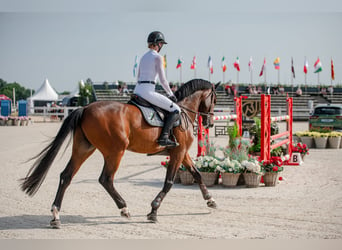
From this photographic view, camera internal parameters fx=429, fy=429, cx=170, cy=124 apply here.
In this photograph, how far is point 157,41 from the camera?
616 cm

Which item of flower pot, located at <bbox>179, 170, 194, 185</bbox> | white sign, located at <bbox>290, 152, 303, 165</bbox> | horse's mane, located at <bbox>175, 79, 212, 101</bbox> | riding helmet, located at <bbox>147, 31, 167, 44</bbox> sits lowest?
flower pot, located at <bbox>179, 170, 194, 185</bbox>

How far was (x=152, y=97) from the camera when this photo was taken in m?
6.13

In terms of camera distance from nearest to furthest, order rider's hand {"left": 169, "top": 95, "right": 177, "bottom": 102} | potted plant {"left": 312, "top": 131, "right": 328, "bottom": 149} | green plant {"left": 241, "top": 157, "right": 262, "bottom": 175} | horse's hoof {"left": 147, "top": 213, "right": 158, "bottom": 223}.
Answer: horse's hoof {"left": 147, "top": 213, "right": 158, "bottom": 223}, rider's hand {"left": 169, "top": 95, "right": 177, "bottom": 102}, green plant {"left": 241, "top": 157, "right": 262, "bottom": 175}, potted plant {"left": 312, "top": 131, "right": 328, "bottom": 149}

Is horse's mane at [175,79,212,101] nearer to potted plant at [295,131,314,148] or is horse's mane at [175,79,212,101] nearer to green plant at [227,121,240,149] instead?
green plant at [227,121,240,149]

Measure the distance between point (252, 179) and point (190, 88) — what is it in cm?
251

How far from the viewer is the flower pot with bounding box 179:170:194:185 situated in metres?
8.57

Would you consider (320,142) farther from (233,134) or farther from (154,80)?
(154,80)

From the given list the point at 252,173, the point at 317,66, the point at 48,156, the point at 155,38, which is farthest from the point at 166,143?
the point at 317,66

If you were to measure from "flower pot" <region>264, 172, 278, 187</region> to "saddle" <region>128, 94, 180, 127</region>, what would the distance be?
10.4ft

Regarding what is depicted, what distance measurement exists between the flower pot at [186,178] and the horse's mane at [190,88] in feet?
7.31

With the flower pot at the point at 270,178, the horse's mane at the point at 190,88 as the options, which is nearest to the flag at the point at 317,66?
the flower pot at the point at 270,178

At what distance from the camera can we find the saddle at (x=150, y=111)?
20.0 feet

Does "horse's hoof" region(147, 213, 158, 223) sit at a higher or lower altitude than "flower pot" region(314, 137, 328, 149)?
lower

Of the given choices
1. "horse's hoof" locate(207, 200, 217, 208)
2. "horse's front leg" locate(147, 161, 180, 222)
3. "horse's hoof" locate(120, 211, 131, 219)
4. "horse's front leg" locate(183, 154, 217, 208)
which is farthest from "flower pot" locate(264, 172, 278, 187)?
"horse's hoof" locate(120, 211, 131, 219)
